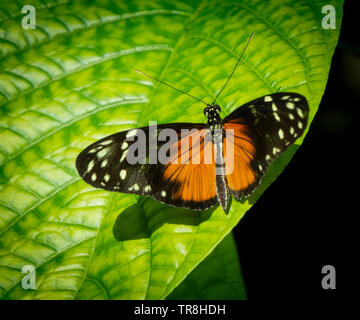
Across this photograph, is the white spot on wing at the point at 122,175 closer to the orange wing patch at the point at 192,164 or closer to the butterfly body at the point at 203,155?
the butterfly body at the point at 203,155

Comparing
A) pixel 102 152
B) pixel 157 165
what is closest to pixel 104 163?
pixel 102 152

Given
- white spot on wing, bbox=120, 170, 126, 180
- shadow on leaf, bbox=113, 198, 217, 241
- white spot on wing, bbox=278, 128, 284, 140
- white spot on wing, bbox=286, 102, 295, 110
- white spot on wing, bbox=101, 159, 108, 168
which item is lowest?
shadow on leaf, bbox=113, 198, 217, 241

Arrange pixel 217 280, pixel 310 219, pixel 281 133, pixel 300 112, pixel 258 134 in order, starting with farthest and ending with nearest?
1. pixel 310 219
2. pixel 217 280
3. pixel 258 134
4. pixel 281 133
5. pixel 300 112

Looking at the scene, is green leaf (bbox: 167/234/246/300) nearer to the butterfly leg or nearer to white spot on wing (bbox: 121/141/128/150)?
the butterfly leg

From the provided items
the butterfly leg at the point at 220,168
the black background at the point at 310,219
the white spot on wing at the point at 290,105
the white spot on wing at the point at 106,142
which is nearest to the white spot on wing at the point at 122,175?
the white spot on wing at the point at 106,142

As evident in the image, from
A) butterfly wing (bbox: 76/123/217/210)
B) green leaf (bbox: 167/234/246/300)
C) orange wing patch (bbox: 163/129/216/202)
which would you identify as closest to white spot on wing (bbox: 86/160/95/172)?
butterfly wing (bbox: 76/123/217/210)

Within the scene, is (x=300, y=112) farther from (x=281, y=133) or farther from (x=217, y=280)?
(x=217, y=280)

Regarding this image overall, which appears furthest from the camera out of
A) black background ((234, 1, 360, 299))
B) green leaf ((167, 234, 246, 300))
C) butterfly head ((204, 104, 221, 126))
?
black background ((234, 1, 360, 299))

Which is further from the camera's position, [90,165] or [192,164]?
[192,164]
